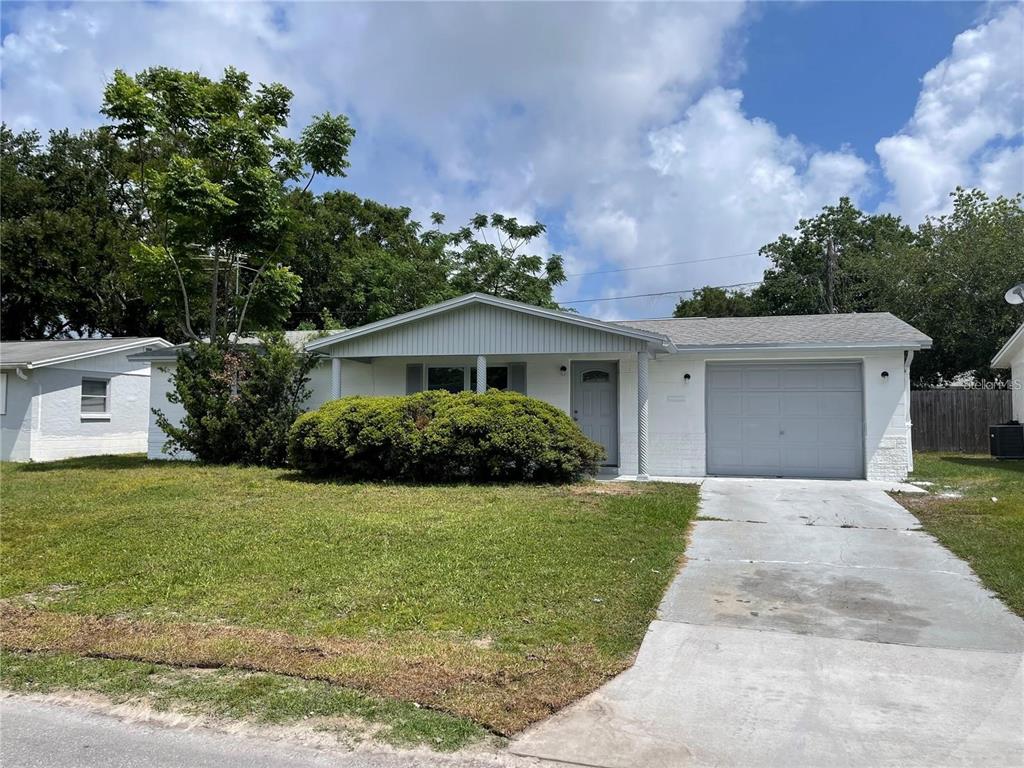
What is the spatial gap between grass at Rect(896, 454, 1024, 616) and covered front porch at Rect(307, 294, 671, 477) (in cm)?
493

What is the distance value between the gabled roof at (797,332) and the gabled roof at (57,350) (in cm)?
1420

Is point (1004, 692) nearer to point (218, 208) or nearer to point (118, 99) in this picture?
point (218, 208)

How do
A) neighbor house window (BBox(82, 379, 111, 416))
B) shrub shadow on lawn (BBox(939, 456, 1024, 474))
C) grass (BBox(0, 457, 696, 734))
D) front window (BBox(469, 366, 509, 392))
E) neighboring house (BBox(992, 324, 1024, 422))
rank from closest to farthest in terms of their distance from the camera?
grass (BBox(0, 457, 696, 734)), shrub shadow on lawn (BBox(939, 456, 1024, 474)), front window (BBox(469, 366, 509, 392)), neighboring house (BBox(992, 324, 1024, 422)), neighbor house window (BBox(82, 379, 111, 416))

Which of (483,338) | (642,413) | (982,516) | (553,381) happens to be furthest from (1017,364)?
(483,338)

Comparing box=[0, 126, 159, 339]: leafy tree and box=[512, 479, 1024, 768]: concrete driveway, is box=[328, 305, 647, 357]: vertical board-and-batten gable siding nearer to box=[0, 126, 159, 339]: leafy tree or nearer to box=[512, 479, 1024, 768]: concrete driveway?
box=[512, 479, 1024, 768]: concrete driveway

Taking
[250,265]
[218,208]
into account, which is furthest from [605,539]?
[250,265]

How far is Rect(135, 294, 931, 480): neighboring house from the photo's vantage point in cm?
1297

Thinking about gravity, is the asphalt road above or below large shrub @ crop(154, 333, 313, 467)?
below

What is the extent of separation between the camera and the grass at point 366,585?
409cm

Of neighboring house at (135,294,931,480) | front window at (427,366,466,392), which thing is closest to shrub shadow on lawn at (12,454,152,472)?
neighboring house at (135,294,931,480)

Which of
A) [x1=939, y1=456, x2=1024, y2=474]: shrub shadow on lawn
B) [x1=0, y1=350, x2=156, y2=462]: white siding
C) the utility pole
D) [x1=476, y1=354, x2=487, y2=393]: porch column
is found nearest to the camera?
[x1=476, y1=354, x2=487, y2=393]: porch column

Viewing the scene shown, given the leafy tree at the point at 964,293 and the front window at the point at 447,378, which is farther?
the leafy tree at the point at 964,293

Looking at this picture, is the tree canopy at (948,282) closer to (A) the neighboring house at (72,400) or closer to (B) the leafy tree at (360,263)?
(B) the leafy tree at (360,263)

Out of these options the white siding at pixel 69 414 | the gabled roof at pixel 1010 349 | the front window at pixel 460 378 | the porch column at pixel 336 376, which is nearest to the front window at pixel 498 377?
the front window at pixel 460 378
